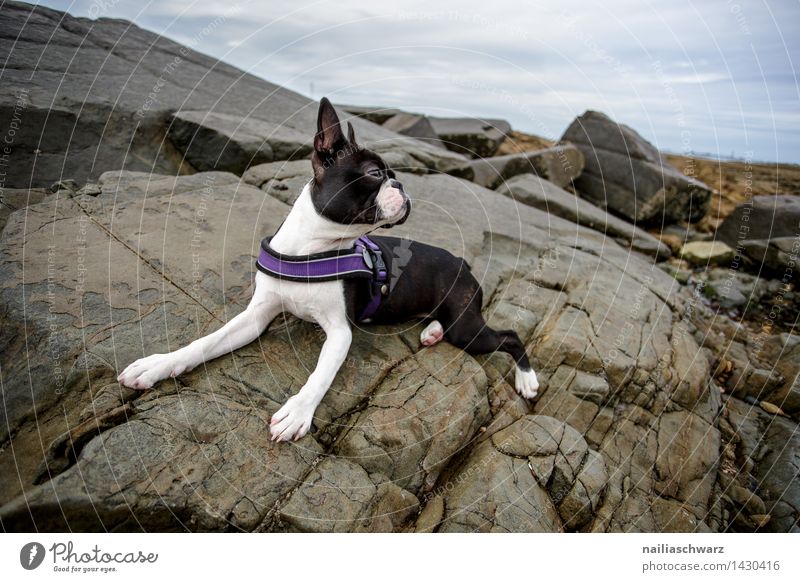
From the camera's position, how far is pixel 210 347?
170 inches

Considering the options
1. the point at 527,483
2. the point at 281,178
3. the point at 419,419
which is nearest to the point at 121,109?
the point at 281,178

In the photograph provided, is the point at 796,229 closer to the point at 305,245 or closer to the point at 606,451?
the point at 606,451

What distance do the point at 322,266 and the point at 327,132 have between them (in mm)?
1156

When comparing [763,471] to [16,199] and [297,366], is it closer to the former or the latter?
[297,366]

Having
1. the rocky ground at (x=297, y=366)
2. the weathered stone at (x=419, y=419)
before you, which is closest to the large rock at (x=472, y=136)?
the rocky ground at (x=297, y=366)

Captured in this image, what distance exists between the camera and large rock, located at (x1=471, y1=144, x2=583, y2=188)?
13.5 meters

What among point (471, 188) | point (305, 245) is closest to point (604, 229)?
point (471, 188)

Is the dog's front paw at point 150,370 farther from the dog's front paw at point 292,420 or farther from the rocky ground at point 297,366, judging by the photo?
the dog's front paw at point 292,420

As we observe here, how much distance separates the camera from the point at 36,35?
31.3ft

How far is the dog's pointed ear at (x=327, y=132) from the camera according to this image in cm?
412

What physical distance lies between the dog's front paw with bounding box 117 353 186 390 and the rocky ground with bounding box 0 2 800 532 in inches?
3.2

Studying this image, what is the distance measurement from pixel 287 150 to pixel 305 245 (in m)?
5.82

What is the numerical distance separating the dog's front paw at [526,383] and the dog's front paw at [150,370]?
3567 millimetres

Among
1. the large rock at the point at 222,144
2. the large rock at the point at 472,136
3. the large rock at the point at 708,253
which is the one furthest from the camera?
the large rock at the point at 472,136
